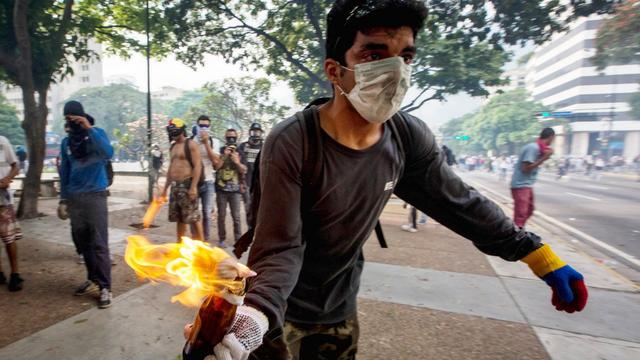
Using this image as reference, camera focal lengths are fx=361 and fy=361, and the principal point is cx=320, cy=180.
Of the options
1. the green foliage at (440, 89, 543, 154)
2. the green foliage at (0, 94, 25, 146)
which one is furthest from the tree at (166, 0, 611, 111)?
the green foliage at (440, 89, 543, 154)

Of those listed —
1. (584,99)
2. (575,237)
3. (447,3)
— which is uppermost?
(584,99)

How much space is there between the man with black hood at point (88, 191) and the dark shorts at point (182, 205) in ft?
4.46

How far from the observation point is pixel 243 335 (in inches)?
37.6

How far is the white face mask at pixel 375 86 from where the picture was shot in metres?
1.52

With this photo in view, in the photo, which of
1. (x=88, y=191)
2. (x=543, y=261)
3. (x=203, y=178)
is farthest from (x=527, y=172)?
(x=88, y=191)

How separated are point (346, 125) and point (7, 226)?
4.68 metres

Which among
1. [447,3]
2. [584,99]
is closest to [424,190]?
[447,3]

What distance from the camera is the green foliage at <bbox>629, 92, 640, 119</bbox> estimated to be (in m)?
43.2

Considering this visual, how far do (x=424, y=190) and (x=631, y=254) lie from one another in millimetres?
7266

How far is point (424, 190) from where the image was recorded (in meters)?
1.79

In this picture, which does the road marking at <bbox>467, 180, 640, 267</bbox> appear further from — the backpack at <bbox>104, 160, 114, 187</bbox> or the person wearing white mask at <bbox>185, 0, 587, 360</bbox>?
the backpack at <bbox>104, 160, 114, 187</bbox>

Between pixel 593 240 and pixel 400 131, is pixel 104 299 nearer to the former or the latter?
pixel 400 131

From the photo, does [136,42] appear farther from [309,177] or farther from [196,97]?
[196,97]

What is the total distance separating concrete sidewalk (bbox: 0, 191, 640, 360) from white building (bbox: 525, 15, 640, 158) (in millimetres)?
53776
